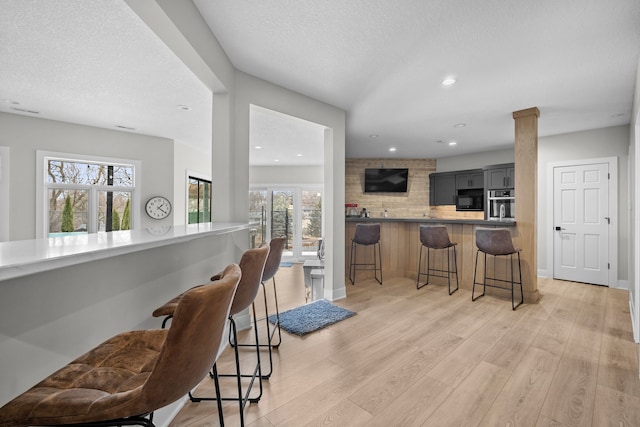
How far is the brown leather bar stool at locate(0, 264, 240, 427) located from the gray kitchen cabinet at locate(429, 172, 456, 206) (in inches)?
265

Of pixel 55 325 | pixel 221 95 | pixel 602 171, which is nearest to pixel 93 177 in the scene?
pixel 221 95

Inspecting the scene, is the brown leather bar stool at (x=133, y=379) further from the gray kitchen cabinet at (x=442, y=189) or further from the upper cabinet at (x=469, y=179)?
the gray kitchen cabinet at (x=442, y=189)

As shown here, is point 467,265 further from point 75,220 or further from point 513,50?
point 75,220

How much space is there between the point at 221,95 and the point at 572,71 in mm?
3365

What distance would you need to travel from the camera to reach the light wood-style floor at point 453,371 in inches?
64.9

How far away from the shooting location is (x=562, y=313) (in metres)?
3.25

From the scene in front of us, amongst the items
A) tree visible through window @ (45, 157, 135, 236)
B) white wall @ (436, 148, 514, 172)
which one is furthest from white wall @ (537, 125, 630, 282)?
tree visible through window @ (45, 157, 135, 236)

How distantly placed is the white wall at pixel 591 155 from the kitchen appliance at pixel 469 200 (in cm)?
133

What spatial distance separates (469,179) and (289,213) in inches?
180

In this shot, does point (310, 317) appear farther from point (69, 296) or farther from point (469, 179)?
point (469, 179)

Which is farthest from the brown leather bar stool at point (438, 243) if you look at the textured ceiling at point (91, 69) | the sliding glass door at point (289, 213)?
the sliding glass door at point (289, 213)

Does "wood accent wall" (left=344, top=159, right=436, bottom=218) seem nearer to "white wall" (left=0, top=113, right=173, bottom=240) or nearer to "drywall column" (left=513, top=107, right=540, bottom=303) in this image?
"drywall column" (left=513, top=107, right=540, bottom=303)

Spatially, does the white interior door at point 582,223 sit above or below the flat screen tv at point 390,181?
below

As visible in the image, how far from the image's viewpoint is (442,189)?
22.5 ft
